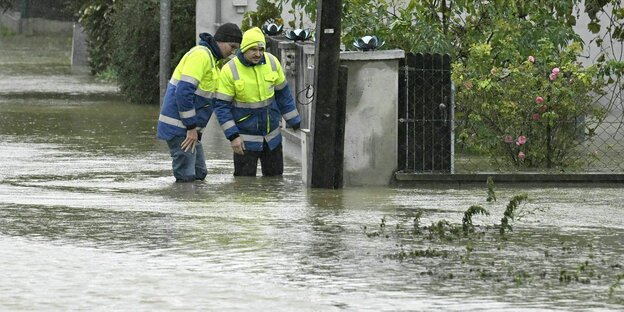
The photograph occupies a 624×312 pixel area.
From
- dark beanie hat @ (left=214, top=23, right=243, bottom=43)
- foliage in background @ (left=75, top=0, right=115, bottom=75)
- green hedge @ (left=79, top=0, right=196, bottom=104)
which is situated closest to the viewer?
dark beanie hat @ (left=214, top=23, right=243, bottom=43)

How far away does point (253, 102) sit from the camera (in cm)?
1516

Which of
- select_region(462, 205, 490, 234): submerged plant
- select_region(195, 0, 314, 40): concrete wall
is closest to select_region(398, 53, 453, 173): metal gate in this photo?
select_region(462, 205, 490, 234): submerged plant

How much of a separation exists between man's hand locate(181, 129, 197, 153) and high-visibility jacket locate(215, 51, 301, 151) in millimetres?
358

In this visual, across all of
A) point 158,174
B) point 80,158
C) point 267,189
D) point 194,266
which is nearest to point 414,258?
point 194,266

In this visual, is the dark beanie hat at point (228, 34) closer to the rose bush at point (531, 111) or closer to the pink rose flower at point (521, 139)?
the rose bush at point (531, 111)

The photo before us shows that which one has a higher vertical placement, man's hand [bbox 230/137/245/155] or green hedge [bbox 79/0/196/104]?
green hedge [bbox 79/0/196/104]

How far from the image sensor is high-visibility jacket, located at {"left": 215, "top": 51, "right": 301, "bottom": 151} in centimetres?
1505

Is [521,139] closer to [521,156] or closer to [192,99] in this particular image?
[521,156]

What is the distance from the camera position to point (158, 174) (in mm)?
15562

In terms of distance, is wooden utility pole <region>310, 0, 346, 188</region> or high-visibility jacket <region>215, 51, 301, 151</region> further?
high-visibility jacket <region>215, 51, 301, 151</region>

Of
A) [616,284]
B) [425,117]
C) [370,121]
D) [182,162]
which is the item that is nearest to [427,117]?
[425,117]

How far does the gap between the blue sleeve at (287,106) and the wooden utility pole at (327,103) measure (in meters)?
0.93

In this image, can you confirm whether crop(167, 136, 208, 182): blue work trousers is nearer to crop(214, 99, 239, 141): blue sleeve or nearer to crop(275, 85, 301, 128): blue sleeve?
crop(214, 99, 239, 141): blue sleeve

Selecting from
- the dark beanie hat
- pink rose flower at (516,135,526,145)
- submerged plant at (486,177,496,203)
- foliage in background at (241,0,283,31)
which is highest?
foliage in background at (241,0,283,31)
